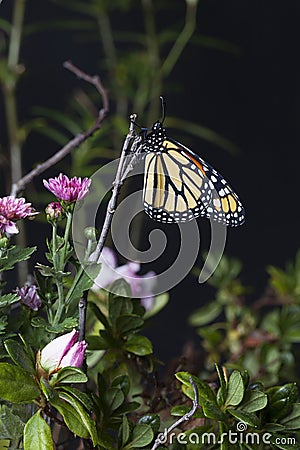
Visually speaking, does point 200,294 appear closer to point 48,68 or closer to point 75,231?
point 48,68

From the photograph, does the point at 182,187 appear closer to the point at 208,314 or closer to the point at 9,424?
the point at 9,424

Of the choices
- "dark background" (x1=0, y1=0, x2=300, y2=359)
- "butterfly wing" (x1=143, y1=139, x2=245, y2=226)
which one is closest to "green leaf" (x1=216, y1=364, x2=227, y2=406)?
"butterfly wing" (x1=143, y1=139, x2=245, y2=226)

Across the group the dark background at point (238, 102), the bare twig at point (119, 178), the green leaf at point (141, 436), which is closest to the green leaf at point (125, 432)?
the green leaf at point (141, 436)

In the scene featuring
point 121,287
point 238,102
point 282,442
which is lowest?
point 282,442

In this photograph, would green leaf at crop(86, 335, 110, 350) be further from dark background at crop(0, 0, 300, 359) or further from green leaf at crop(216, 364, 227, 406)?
dark background at crop(0, 0, 300, 359)

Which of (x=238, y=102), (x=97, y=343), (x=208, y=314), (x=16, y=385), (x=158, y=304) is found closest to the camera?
(x=16, y=385)

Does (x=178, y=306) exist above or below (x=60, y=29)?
below

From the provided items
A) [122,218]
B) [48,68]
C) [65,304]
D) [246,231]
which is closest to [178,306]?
[246,231]

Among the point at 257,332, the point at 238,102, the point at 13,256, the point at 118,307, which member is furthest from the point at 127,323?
the point at 238,102
